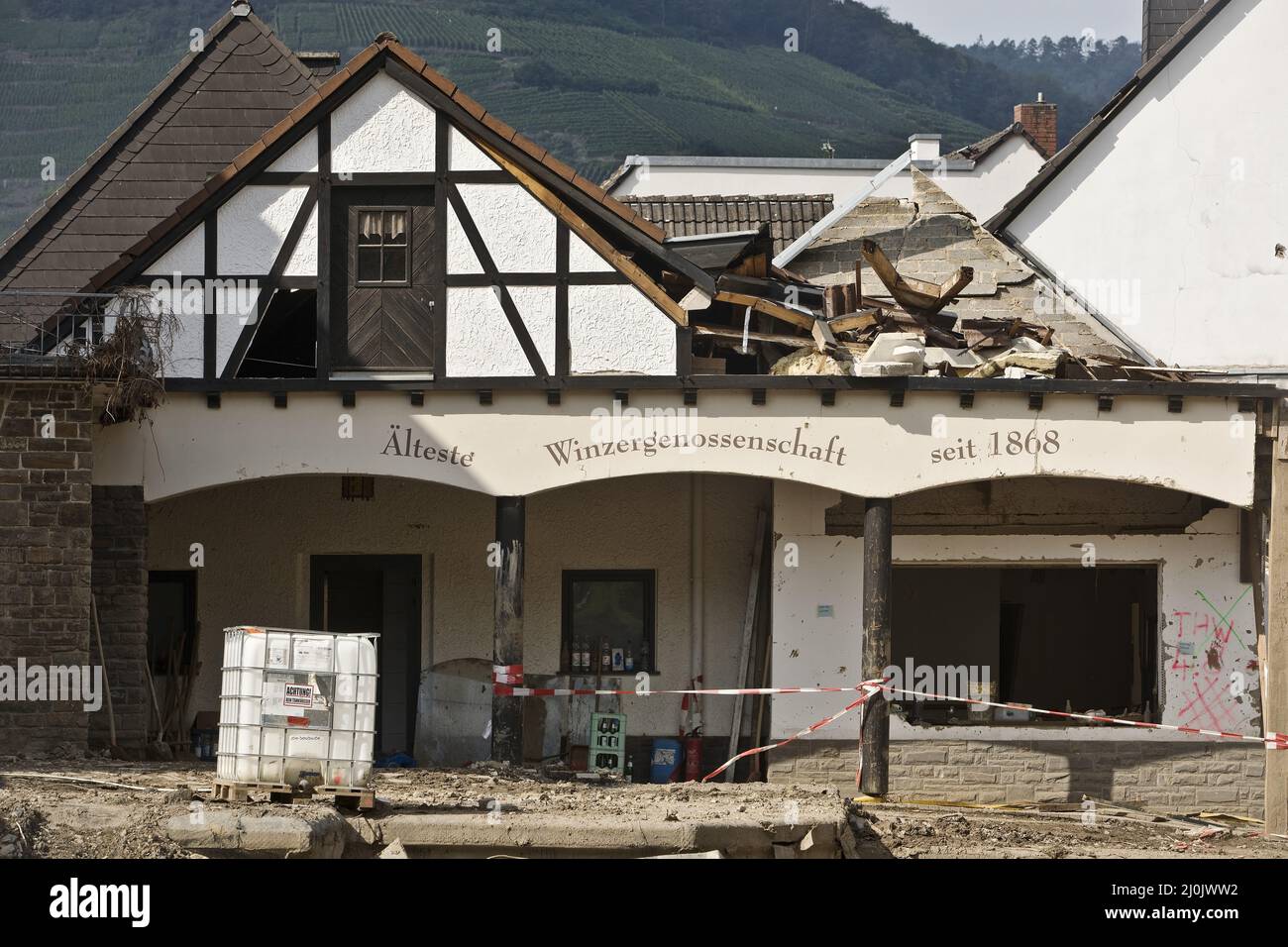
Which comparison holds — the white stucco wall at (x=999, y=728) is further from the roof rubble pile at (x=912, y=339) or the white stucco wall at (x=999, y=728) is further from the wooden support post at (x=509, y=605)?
the wooden support post at (x=509, y=605)

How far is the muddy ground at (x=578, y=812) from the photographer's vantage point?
11172mm

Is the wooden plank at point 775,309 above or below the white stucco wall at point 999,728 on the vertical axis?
above

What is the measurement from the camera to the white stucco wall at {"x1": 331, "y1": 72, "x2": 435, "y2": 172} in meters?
16.4

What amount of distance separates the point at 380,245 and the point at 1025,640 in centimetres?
1046

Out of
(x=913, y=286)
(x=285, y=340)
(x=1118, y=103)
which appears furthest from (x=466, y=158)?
(x=1118, y=103)

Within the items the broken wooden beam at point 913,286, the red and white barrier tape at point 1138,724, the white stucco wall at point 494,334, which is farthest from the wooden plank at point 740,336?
the red and white barrier tape at point 1138,724

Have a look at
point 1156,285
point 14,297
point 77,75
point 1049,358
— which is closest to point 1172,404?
point 1049,358

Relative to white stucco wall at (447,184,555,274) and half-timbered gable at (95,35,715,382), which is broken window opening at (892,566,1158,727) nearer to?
half-timbered gable at (95,35,715,382)

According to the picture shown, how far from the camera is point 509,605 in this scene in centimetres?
1622

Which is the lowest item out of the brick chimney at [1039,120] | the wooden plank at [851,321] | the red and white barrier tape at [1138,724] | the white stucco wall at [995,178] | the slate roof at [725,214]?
the red and white barrier tape at [1138,724]

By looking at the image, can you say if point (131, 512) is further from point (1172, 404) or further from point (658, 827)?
point (1172, 404)

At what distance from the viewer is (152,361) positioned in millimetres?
15477

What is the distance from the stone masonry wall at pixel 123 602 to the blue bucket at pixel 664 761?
16.8ft

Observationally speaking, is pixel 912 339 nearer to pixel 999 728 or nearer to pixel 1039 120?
pixel 999 728
